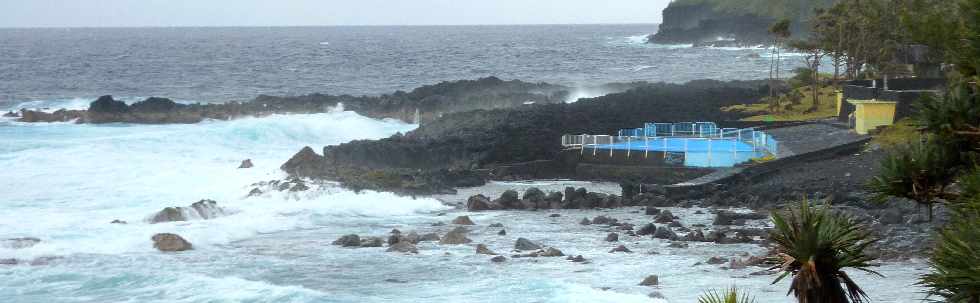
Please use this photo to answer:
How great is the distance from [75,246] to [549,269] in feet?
27.6

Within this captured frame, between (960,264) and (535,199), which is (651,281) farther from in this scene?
(960,264)

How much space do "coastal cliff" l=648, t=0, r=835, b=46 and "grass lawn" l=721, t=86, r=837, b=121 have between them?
282ft

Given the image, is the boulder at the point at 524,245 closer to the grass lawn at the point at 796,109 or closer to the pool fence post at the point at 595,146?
the pool fence post at the point at 595,146

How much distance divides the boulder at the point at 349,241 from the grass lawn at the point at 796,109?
770 inches

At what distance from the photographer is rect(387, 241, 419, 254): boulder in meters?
21.6

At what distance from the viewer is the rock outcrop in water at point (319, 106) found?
170 feet

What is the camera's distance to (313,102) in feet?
183

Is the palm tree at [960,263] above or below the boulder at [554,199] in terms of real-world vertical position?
above

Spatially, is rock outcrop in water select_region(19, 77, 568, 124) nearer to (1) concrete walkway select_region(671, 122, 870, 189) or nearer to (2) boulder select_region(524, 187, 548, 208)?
(1) concrete walkway select_region(671, 122, 870, 189)

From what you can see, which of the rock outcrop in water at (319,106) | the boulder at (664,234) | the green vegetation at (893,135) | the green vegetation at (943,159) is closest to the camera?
the green vegetation at (943,159)

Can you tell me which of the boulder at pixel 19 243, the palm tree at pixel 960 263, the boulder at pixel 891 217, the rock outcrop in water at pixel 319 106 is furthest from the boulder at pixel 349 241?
the rock outcrop in water at pixel 319 106

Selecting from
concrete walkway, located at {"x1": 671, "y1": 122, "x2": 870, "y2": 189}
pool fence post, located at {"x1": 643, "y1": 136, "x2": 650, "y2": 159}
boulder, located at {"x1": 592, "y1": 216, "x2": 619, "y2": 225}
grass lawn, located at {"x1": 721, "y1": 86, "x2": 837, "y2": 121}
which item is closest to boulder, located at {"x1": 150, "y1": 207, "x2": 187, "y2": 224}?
boulder, located at {"x1": 592, "y1": 216, "x2": 619, "y2": 225}

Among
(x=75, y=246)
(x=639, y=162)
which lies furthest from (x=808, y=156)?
(x=75, y=246)

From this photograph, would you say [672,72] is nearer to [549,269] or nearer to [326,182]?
[326,182]
